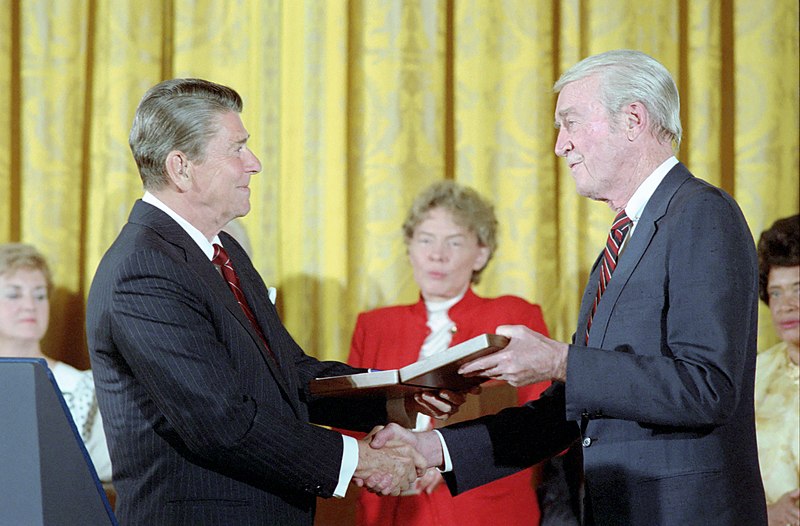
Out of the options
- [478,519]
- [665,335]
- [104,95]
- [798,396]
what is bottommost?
[478,519]

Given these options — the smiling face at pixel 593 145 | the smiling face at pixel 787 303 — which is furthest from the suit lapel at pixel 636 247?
the smiling face at pixel 787 303

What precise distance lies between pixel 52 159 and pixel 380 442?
2.07 metres

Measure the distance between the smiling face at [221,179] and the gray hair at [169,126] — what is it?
2 centimetres

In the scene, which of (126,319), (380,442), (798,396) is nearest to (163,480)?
(126,319)

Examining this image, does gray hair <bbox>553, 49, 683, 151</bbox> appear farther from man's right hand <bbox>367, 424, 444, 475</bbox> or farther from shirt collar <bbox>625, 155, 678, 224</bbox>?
man's right hand <bbox>367, 424, 444, 475</bbox>

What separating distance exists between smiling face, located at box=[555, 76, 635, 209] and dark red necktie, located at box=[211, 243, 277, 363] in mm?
750

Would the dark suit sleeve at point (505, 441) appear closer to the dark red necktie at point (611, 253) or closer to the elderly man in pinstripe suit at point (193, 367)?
the elderly man in pinstripe suit at point (193, 367)

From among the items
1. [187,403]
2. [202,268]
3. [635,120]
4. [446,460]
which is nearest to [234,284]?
[202,268]

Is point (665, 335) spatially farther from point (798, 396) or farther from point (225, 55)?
point (225, 55)

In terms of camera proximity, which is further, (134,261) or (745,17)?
(745,17)

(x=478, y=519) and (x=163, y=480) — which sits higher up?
(x=163, y=480)

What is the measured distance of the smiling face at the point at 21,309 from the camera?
11.6ft

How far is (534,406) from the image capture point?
2412 millimetres

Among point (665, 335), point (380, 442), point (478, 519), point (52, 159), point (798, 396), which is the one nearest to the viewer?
point (665, 335)
